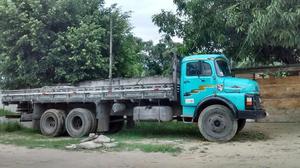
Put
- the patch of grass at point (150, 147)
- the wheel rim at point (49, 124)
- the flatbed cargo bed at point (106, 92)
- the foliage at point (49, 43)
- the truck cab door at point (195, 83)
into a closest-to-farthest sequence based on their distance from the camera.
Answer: the patch of grass at point (150, 147)
the truck cab door at point (195, 83)
the flatbed cargo bed at point (106, 92)
the wheel rim at point (49, 124)
the foliage at point (49, 43)

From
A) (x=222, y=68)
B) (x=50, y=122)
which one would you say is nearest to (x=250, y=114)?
(x=222, y=68)

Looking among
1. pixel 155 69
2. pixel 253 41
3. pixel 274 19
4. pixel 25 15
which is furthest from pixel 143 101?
pixel 155 69

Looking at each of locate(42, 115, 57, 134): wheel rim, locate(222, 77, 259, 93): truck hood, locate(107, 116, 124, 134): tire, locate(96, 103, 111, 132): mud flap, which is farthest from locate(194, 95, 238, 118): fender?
locate(42, 115, 57, 134): wheel rim

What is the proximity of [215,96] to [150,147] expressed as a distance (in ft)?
8.75

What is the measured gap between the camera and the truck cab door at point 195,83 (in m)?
13.8

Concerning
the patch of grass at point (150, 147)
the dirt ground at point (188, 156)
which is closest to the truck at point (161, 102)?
the dirt ground at point (188, 156)

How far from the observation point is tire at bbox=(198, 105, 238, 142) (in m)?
13.4

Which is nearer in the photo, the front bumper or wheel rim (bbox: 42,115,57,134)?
the front bumper

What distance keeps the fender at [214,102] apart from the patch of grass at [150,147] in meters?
1.85

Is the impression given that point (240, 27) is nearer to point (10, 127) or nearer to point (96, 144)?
point (96, 144)

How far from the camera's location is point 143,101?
1517cm

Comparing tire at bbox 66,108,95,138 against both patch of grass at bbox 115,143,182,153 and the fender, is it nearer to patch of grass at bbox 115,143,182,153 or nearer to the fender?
patch of grass at bbox 115,143,182,153

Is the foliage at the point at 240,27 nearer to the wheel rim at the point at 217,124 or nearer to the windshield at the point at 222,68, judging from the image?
the windshield at the point at 222,68

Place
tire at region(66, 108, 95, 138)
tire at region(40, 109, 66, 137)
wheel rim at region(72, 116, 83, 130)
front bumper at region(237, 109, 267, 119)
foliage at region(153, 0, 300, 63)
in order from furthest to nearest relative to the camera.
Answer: tire at region(40, 109, 66, 137) → wheel rim at region(72, 116, 83, 130) → tire at region(66, 108, 95, 138) → front bumper at region(237, 109, 267, 119) → foliage at region(153, 0, 300, 63)
